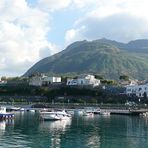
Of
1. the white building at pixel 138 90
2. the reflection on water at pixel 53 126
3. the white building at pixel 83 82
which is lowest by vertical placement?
the reflection on water at pixel 53 126

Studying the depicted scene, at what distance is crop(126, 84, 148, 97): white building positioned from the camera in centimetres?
16525

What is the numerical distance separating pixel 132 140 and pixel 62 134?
1009 cm

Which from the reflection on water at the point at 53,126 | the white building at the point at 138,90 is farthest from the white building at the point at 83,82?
the reflection on water at the point at 53,126

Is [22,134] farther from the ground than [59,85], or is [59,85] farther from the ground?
[59,85]

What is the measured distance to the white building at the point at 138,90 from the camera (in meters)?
165

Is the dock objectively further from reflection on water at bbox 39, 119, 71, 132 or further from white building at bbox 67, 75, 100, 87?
white building at bbox 67, 75, 100, 87

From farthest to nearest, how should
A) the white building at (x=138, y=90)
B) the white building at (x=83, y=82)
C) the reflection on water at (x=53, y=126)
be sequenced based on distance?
the white building at (x=83, y=82) < the white building at (x=138, y=90) < the reflection on water at (x=53, y=126)

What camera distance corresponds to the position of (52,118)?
3570 inches

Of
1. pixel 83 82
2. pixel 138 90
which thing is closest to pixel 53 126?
pixel 138 90

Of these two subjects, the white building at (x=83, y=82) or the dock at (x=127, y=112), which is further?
the white building at (x=83, y=82)

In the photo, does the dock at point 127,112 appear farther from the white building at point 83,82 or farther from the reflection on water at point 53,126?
the white building at point 83,82

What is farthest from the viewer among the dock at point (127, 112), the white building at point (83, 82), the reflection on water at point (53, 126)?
the white building at point (83, 82)

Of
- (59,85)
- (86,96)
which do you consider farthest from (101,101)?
(59,85)

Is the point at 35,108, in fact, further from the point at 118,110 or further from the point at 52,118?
the point at 52,118
